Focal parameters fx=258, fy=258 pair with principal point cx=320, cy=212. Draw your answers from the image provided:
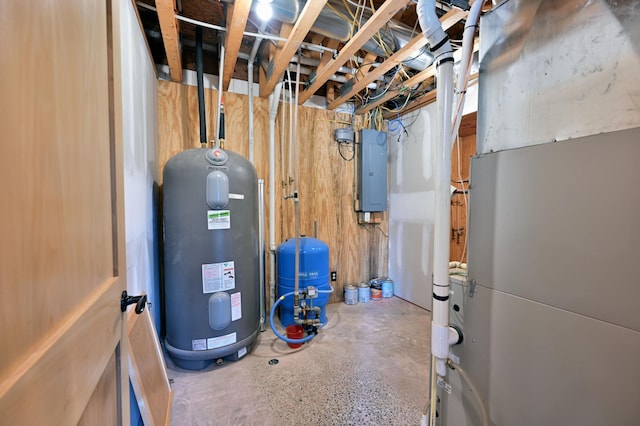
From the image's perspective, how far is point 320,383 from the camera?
176cm

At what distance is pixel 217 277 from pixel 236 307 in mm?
284

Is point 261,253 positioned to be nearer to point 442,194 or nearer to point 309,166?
point 309,166

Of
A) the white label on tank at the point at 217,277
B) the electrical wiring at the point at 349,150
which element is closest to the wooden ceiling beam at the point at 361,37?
the electrical wiring at the point at 349,150

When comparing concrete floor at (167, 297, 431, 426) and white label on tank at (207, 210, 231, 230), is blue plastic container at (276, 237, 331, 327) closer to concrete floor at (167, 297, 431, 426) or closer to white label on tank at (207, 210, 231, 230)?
concrete floor at (167, 297, 431, 426)

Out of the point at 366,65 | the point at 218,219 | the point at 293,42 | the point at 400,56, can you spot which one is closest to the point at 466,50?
the point at 400,56

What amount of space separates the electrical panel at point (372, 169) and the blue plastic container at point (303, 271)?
963 millimetres

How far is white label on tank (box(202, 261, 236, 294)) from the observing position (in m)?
1.84

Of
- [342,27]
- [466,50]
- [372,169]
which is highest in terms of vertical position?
[342,27]

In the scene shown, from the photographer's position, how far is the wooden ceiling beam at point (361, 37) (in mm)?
1405

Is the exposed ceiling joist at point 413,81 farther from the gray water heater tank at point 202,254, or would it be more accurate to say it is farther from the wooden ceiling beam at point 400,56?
the gray water heater tank at point 202,254

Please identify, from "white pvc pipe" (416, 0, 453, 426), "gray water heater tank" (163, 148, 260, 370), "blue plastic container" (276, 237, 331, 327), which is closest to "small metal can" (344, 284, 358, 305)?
"blue plastic container" (276, 237, 331, 327)

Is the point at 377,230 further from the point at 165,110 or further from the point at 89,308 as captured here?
the point at 89,308

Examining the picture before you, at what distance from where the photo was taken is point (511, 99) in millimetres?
974

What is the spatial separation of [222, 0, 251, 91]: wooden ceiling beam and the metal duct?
0.62 feet
